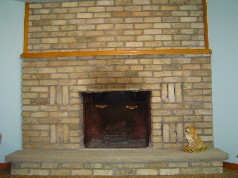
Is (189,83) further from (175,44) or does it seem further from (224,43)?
(224,43)

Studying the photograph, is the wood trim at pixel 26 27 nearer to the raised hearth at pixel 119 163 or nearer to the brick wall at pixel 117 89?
the brick wall at pixel 117 89

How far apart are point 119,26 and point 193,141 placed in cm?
198

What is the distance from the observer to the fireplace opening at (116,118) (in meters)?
3.45

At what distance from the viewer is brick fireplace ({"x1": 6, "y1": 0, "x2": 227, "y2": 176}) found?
3203 mm

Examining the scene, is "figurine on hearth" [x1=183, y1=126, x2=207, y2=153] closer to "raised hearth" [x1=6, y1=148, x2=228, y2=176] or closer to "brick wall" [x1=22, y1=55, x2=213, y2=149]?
"raised hearth" [x1=6, y1=148, x2=228, y2=176]

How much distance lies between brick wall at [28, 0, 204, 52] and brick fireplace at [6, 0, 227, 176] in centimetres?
2

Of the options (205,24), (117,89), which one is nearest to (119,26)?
(117,89)

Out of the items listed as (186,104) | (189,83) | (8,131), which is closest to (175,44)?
(189,83)

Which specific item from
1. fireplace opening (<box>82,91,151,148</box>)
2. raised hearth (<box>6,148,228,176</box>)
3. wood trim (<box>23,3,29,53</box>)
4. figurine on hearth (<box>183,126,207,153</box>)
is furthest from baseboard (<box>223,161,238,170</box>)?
wood trim (<box>23,3,29,53</box>)

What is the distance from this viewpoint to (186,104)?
320 cm

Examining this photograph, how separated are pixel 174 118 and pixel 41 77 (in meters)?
2.10

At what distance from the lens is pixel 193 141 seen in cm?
294

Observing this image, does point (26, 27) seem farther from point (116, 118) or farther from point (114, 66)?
point (116, 118)

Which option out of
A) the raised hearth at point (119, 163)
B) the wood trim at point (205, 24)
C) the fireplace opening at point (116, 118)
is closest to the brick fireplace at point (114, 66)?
the wood trim at point (205, 24)
